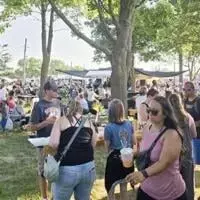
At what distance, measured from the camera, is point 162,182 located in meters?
3.93

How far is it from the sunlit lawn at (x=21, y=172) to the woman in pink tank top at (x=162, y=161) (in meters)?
3.55

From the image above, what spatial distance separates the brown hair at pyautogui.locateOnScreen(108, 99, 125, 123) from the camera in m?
5.98

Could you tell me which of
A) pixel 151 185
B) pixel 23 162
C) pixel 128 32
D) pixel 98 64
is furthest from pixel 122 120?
pixel 98 64

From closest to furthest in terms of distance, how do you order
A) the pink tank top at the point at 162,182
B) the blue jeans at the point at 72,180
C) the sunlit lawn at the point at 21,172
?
the pink tank top at the point at 162,182, the blue jeans at the point at 72,180, the sunlit lawn at the point at 21,172

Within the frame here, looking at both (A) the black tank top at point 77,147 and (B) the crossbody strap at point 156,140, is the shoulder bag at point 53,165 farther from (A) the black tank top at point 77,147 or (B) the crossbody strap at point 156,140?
(B) the crossbody strap at point 156,140

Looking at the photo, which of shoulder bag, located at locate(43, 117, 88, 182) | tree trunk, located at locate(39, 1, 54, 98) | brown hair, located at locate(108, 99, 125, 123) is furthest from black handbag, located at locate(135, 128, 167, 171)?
Answer: tree trunk, located at locate(39, 1, 54, 98)

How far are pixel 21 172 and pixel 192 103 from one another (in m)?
3.81

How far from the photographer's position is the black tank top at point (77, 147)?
185 inches

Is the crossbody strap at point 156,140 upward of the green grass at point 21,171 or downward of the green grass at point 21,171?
upward

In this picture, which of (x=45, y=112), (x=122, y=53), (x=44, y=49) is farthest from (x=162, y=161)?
(x=44, y=49)

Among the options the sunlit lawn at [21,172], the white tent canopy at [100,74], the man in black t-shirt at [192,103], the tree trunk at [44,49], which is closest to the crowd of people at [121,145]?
the man in black t-shirt at [192,103]

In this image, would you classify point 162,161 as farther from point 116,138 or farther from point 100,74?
Answer: point 100,74

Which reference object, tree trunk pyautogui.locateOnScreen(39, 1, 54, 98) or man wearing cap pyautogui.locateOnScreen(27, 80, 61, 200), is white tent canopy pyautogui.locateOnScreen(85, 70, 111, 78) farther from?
man wearing cap pyautogui.locateOnScreen(27, 80, 61, 200)

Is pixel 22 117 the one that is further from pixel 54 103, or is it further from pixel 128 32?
pixel 54 103
